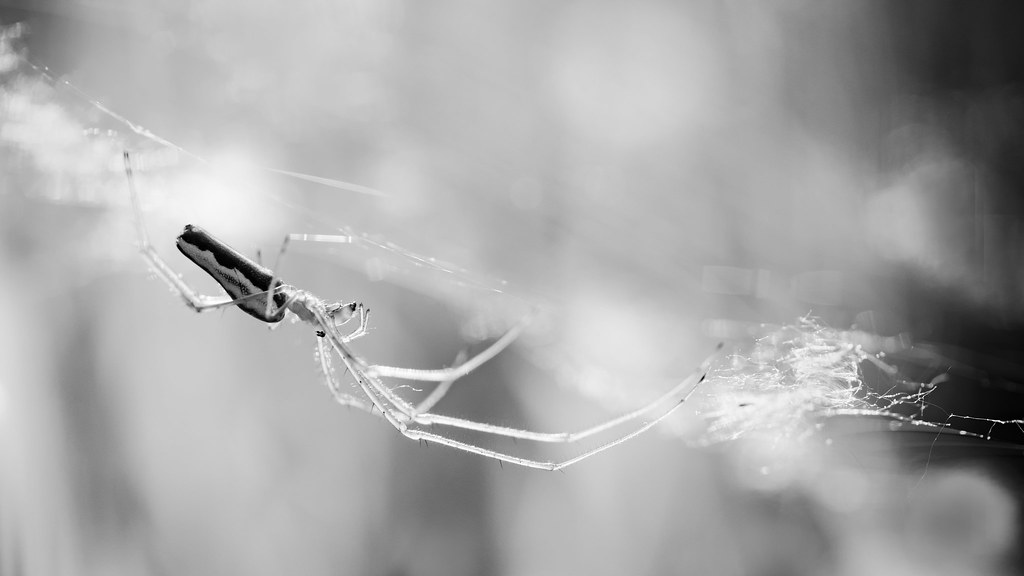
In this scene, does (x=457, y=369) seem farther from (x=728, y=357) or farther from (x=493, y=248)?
(x=493, y=248)

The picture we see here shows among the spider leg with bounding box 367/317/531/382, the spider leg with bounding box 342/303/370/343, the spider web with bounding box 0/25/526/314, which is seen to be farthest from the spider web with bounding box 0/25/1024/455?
the spider leg with bounding box 367/317/531/382

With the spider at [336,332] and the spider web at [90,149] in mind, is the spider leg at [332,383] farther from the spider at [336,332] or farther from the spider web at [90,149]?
the spider web at [90,149]

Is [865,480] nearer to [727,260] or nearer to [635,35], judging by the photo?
[727,260]

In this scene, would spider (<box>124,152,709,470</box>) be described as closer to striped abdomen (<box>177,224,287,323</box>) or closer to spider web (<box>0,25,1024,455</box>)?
striped abdomen (<box>177,224,287,323</box>)

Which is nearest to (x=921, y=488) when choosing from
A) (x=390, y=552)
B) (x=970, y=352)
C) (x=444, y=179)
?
(x=970, y=352)

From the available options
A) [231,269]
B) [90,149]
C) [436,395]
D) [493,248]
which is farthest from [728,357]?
[90,149]

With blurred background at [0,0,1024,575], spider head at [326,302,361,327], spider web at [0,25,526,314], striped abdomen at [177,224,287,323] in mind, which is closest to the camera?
striped abdomen at [177,224,287,323]

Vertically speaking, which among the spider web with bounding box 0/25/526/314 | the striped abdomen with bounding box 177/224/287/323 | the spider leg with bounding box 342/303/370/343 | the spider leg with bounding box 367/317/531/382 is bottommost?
the spider leg with bounding box 367/317/531/382
